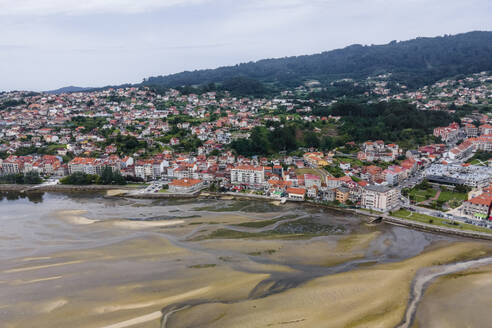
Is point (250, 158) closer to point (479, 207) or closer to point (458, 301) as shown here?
point (479, 207)

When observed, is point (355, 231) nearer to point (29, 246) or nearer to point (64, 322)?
point (64, 322)

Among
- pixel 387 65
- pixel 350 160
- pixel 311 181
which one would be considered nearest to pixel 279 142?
pixel 350 160

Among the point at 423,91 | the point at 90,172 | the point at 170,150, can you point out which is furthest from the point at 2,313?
the point at 423,91

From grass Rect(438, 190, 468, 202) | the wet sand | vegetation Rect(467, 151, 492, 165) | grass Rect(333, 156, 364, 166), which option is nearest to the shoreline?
the wet sand

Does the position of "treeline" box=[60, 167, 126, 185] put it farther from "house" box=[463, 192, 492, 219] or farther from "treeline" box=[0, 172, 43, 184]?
"house" box=[463, 192, 492, 219]

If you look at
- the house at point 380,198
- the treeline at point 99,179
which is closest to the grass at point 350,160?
the house at point 380,198

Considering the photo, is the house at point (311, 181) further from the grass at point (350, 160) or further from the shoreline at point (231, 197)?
the grass at point (350, 160)

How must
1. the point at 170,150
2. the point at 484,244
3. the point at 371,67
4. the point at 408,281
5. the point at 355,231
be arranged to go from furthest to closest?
the point at 371,67 → the point at 170,150 → the point at 355,231 → the point at 484,244 → the point at 408,281
